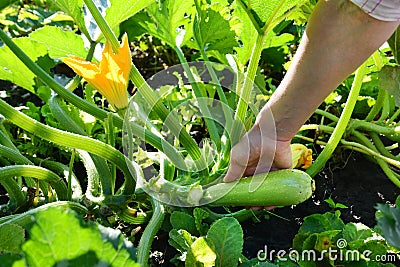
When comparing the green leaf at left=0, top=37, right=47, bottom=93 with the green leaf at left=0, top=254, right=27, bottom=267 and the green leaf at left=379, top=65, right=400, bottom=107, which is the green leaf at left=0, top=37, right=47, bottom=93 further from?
the green leaf at left=0, top=254, right=27, bottom=267

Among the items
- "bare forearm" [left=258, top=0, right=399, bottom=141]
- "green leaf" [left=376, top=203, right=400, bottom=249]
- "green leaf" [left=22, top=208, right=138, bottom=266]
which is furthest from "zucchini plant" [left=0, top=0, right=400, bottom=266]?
"green leaf" [left=22, top=208, right=138, bottom=266]

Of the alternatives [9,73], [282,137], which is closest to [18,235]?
[282,137]

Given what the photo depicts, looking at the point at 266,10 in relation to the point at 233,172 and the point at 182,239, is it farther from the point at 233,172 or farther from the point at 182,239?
the point at 182,239

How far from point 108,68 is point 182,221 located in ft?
1.36

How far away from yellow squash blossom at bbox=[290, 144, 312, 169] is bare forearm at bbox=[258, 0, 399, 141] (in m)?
0.44

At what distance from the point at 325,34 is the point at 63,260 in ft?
2.34

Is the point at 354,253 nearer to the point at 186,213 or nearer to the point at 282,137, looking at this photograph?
the point at 282,137

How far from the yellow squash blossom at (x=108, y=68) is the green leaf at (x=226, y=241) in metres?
0.41

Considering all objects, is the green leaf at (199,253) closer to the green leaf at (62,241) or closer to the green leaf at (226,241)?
the green leaf at (226,241)

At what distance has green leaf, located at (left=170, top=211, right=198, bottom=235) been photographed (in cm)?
142

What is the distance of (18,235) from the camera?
1074 millimetres

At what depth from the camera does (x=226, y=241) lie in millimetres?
1282

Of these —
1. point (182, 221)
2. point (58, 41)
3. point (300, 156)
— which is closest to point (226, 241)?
point (182, 221)

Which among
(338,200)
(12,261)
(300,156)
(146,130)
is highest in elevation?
(12,261)
